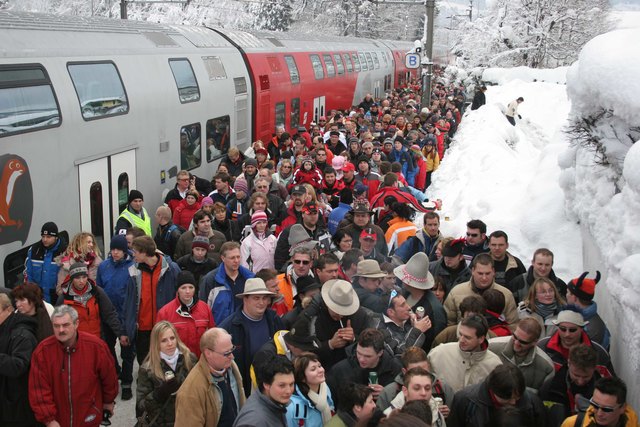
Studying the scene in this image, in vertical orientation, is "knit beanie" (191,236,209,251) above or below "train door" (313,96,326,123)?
above

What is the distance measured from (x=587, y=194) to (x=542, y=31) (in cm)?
5504

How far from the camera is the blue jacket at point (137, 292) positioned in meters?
7.70

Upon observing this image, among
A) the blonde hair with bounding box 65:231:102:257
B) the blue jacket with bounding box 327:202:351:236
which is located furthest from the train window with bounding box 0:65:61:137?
the blue jacket with bounding box 327:202:351:236

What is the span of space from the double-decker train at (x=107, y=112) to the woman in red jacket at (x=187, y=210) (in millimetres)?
771

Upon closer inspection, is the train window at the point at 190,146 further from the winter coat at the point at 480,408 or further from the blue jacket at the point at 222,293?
the winter coat at the point at 480,408

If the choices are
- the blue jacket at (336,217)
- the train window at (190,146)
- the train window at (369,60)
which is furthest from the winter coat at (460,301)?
the train window at (369,60)

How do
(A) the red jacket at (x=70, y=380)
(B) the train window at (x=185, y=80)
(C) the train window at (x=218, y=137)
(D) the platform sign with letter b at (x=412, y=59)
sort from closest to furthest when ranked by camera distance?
(A) the red jacket at (x=70, y=380), (B) the train window at (x=185, y=80), (C) the train window at (x=218, y=137), (D) the platform sign with letter b at (x=412, y=59)

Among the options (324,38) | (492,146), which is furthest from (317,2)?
(492,146)

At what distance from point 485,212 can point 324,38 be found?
14082 mm

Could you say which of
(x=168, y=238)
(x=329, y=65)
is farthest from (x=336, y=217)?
(x=329, y=65)

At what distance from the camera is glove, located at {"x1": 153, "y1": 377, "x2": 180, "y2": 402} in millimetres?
5512

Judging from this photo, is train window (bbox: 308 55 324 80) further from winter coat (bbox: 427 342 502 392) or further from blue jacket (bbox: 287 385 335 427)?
blue jacket (bbox: 287 385 335 427)

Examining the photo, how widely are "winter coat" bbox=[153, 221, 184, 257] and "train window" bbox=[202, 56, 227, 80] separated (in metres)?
4.96

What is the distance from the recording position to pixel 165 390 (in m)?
5.52
